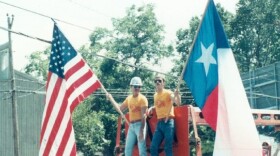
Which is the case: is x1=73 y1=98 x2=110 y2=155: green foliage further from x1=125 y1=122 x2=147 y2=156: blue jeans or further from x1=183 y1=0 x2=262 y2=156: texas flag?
x1=183 y1=0 x2=262 y2=156: texas flag

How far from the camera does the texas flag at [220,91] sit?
328 inches

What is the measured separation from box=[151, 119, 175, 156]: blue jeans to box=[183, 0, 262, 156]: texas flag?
79 cm

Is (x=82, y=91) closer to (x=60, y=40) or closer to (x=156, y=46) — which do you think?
(x=60, y=40)

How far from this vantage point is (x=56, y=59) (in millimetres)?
10445

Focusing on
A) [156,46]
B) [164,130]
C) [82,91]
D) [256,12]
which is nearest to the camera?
[164,130]

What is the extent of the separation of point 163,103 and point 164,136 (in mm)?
529

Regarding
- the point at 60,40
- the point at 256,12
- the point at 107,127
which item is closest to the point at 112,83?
the point at 107,127

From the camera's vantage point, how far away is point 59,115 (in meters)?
9.90

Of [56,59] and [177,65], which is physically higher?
[177,65]

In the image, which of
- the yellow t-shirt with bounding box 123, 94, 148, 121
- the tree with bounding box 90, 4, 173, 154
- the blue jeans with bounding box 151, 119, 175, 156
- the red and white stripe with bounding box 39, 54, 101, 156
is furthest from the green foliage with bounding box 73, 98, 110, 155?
the blue jeans with bounding box 151, 119, 175, 156

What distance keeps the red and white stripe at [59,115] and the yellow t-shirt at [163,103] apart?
4.57 feet

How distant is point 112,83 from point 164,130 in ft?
140

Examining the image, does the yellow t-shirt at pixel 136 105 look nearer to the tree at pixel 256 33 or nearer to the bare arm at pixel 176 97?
the bare arm at pixel 176 97

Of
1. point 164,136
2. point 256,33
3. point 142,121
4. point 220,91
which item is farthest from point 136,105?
point 256,33
